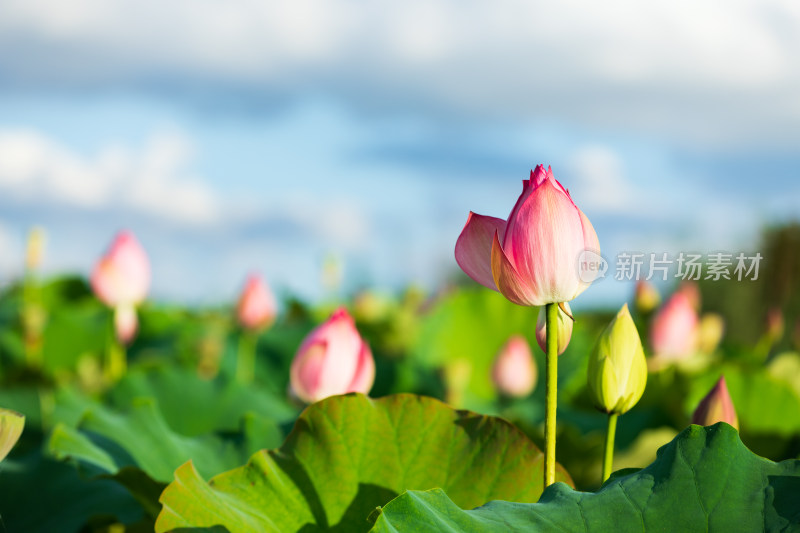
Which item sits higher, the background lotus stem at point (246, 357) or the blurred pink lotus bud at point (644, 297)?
the blurred pink lotus bud at point (644, 297)

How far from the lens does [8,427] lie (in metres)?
0.62

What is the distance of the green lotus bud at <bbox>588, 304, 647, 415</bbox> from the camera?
69 cm

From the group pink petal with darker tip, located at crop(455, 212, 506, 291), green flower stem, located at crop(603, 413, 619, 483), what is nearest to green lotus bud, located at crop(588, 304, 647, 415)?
green flower stem, located at crop(603, 413, 619, 483)

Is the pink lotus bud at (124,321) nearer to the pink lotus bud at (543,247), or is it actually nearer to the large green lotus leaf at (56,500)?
the large green lotus leaf at (56,500)

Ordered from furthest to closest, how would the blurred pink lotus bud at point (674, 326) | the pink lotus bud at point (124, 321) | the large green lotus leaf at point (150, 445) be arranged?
the blurred pink lotus bud at point (674, 326)
the pink lotus bud at point (124, 321)
the large green lotus leaf at point (150, 445)

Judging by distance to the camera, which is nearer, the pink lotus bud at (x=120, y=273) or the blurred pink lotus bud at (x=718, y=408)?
the blurred pink lotus bud at (x=718, y=408)

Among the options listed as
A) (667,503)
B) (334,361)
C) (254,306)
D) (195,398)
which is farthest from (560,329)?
(254,306)

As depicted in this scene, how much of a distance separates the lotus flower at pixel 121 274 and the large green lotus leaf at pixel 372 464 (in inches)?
53.2

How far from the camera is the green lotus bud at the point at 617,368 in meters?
0.69

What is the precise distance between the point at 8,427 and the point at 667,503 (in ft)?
1.72

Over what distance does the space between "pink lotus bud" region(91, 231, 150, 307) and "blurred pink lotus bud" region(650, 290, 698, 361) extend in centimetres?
143

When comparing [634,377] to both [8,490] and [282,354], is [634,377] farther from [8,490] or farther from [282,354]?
[282,354]

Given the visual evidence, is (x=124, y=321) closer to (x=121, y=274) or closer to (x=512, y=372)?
(x=121, y=274)

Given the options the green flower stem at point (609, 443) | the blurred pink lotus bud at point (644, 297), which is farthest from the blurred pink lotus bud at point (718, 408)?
the blurred pink lotus bud at point (644, 297)
